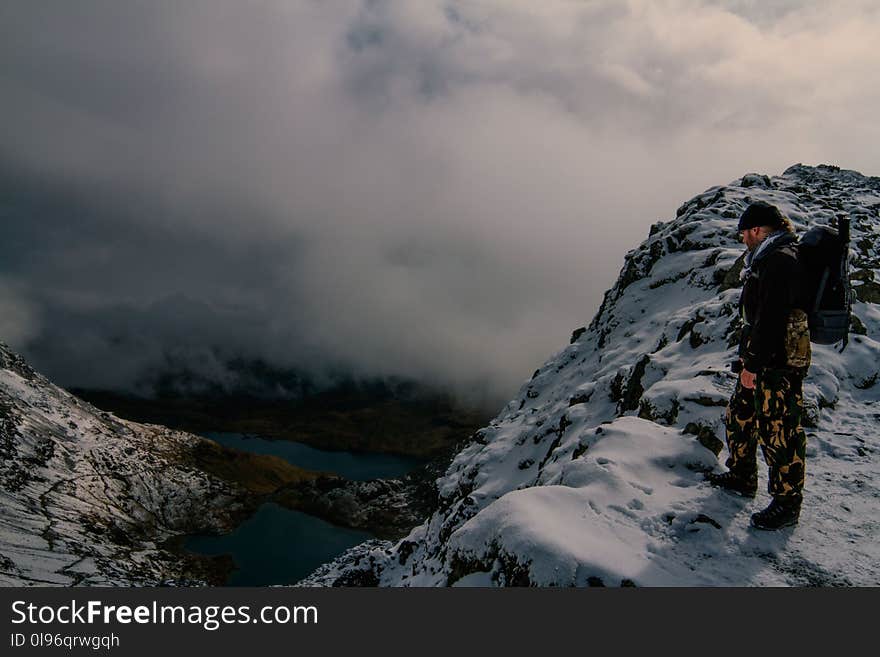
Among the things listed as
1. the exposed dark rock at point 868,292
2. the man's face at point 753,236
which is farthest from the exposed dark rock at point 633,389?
the man's face at point 753,236

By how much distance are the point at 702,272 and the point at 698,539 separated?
64.3 feet

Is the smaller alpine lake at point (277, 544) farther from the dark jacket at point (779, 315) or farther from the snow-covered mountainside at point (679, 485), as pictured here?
the dark jacket at point (779, 315)

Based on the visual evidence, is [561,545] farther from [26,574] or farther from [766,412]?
[26,574]

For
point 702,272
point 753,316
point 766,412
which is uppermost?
point 702,272

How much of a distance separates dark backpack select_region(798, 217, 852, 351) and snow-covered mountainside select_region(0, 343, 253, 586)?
433 feet

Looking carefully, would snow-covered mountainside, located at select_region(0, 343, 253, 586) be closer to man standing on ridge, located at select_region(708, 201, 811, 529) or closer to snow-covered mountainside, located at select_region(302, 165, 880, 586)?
snow-covered mountainside, located at select_region(302, 165, 880, 586)

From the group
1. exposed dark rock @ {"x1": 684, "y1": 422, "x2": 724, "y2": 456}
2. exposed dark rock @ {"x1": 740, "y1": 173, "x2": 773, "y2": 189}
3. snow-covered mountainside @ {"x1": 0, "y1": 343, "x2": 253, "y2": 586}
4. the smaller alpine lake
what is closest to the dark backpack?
exposed dark rock @ {"x1": 684, "y1": 422, "x2": 724, "y2": 456}

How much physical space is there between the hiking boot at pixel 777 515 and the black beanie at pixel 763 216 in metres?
3.92

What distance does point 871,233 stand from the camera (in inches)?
910

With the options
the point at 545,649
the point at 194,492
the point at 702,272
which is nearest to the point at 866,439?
the point at 545,649

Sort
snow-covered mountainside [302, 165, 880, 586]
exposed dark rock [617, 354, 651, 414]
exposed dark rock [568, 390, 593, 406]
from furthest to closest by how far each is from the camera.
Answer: exposed dark rock [568, 390, 593, 406]
exposed dark rock [617, 354, 651, 414]
snow-covered mountainside [302, 165, 880, 586]

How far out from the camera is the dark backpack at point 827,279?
260 inches

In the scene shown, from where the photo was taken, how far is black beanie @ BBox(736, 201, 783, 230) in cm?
726

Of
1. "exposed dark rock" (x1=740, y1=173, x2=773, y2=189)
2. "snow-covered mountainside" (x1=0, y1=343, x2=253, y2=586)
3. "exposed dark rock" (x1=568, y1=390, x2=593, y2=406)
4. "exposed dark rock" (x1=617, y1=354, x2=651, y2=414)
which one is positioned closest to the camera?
"exposed dark rock" (x1=617, y1=354, x2=651, y2=414)
